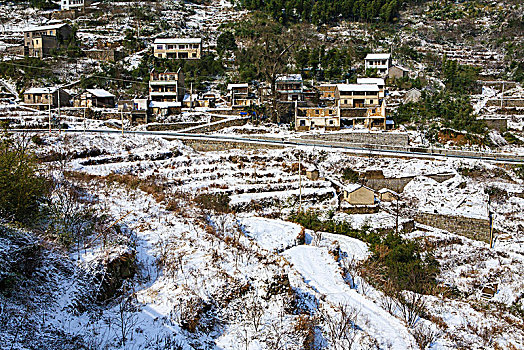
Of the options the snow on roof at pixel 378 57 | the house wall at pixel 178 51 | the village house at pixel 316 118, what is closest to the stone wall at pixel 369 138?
the village house at pixel 316 118

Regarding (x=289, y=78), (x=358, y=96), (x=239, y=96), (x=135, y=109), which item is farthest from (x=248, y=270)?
(x=289, y=78)

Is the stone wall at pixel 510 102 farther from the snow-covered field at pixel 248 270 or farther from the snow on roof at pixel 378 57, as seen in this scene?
the snow-covered field at pixel 248 270

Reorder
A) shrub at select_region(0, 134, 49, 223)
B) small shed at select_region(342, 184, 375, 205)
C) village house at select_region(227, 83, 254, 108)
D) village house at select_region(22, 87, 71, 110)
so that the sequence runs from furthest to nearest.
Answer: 1. village house at select_region(227, 83, 254, 108)
2. village house at select_region(22, 87, 71, 110)
3. small shed at select_region(342, 184, 375, 205)
4. shrub at select_region(0, 134, 49, 223)

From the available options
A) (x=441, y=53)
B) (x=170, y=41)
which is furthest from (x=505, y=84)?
(x=170, y=41)

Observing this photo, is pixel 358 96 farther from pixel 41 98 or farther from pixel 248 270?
pixel 248 270

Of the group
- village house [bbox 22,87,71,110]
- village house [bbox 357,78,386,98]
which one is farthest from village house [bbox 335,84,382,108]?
village house [bbox 22,87,71,110]

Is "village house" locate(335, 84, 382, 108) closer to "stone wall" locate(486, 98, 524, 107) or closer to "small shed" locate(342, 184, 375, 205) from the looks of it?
"stone wall" locate(486, 98, 524, 107)
